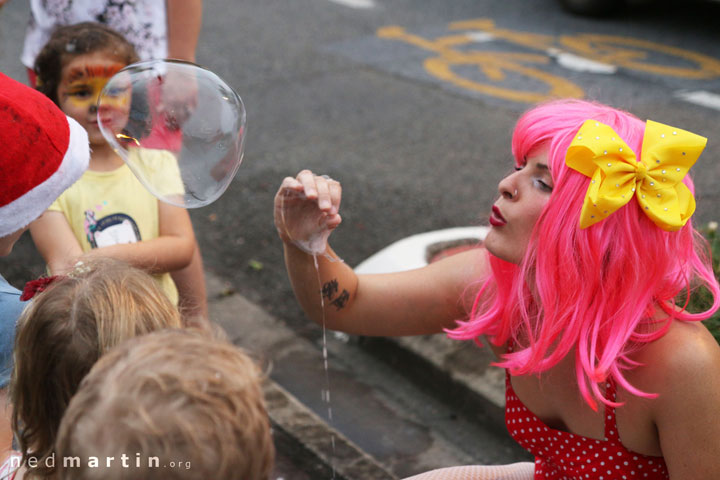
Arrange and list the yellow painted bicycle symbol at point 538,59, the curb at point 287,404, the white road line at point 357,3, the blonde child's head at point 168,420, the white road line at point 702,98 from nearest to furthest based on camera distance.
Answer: the blonde child's head at point 168,420 < the curb at point 287,404 < the white road line at point 702,98 < the yellow painted bicycle symbol at point 538,59 < the white road line at point 357,3

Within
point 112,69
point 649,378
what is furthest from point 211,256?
point 649,378

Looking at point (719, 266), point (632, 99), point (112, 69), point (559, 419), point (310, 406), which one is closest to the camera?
point (559, 419)

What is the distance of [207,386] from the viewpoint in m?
1.21

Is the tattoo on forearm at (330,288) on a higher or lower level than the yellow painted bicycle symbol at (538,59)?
higher

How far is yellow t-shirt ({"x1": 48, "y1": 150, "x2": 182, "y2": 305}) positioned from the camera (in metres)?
2.57

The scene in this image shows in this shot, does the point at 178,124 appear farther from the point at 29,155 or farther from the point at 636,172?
the point at 636,172

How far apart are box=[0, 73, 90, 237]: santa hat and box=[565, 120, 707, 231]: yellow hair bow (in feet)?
3.76

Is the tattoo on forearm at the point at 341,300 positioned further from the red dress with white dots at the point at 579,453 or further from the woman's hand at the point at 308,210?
the red dress with white dots at the point at 579,453

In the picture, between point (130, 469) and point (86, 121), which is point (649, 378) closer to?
point (130, 469)

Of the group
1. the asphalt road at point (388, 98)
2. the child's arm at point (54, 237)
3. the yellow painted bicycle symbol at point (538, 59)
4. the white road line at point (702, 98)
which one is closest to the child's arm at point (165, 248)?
the child's arm at point (54, 237)

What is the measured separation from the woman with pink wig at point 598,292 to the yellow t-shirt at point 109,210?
76 centimetres

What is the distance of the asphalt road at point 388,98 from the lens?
4.74 meters

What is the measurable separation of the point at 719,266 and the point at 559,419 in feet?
2.97

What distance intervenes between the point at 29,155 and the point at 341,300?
2.89 ft
